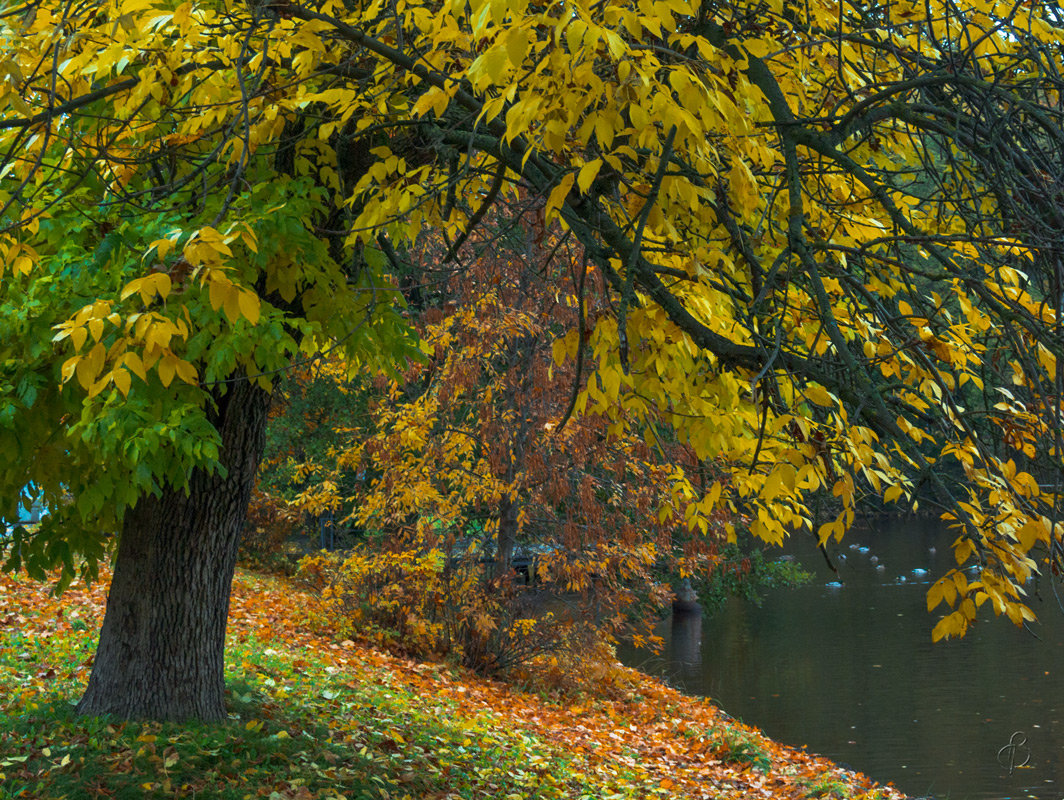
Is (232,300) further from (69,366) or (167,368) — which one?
(69,366)

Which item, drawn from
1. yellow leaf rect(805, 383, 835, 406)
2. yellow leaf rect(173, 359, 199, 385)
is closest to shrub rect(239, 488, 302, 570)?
yellow leaf rect(805, 383, 835, 406)

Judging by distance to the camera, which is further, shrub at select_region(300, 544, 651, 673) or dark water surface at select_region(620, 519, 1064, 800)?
dark water surface at select_region(620, 519, 1064, 800)

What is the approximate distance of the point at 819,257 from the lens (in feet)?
16.7

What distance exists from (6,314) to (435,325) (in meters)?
7.53

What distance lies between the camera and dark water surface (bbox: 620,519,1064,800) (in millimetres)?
14445

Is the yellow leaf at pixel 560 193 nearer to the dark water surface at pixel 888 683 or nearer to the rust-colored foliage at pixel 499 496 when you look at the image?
the rust-colored foliage at pixel 499 496

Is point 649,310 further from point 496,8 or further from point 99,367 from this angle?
point 99,367

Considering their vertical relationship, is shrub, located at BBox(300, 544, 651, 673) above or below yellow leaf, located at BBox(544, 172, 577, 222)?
below

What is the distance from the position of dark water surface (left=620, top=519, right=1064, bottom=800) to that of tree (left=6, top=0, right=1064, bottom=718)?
32.9 feet

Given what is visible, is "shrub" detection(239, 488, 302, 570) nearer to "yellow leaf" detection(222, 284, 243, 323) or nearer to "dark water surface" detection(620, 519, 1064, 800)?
"dark water surface" detection(620, 519, 1064, 800)

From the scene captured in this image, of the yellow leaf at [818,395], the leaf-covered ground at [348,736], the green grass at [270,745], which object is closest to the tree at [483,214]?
the yellow leaf at [818,395]

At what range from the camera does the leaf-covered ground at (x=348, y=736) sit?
568cm

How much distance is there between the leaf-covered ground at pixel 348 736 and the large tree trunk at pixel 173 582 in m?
0.24

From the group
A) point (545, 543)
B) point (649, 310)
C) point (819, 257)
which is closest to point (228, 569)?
point (649, 310)
